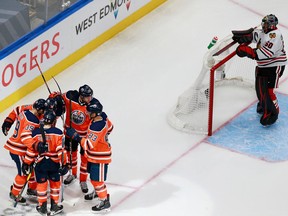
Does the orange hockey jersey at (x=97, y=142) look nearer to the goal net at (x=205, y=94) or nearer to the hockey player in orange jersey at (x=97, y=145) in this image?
the hockey player in orange jersey at (x=97, y=145)

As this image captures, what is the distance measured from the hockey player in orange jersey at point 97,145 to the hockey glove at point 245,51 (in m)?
1.56

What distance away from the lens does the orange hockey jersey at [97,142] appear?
27.4 ft

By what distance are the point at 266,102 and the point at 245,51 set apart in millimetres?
534

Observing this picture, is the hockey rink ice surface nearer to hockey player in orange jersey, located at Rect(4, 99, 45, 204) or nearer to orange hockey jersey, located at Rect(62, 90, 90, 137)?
hockey player in orange jersey, located at Rect(4, 99, 45, 204)

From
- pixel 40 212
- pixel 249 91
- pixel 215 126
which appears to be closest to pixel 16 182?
pixel 40 212

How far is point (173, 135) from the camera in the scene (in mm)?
9742

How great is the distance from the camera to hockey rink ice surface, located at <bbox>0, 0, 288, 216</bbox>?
8922 millimetres

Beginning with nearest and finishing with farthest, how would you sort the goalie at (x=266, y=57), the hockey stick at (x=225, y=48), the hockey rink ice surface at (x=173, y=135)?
the hockey rink ice surface at (x=173, y=135) < the goalie at (x=266, y=57) < the hockey stick at (x=225, y=48)

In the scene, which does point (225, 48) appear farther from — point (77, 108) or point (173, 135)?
point (77, 108)

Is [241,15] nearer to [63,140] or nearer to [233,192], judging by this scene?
[233,192]

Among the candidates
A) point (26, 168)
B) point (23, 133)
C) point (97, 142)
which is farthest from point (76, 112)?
point (26, 168)

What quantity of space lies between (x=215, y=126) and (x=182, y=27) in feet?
6.01

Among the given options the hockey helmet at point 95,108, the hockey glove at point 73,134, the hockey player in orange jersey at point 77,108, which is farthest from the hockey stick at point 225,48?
the hockey glove at point 73,134

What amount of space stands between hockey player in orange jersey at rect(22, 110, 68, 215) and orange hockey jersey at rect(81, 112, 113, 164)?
189 millimetres
